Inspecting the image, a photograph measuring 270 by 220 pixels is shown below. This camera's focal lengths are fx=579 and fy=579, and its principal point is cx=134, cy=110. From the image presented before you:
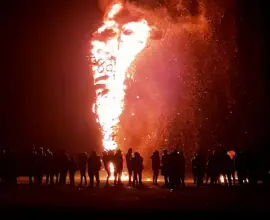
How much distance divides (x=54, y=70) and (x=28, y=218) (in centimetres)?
3489

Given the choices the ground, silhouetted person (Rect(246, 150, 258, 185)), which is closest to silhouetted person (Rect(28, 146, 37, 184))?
the ground

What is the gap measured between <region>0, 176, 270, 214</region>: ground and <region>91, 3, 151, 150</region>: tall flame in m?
11.1

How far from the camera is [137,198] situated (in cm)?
2052

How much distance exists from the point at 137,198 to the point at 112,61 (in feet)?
59.3

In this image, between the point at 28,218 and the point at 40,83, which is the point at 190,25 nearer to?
the point at 40,83

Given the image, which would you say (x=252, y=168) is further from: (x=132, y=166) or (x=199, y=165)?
(x=132, y=166)

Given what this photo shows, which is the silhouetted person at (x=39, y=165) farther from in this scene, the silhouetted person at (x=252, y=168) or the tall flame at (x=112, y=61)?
the tall flame at (x=112, y=61)

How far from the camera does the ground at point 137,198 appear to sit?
18.0 metres

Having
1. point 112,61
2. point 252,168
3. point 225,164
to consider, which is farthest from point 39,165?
point 112,61

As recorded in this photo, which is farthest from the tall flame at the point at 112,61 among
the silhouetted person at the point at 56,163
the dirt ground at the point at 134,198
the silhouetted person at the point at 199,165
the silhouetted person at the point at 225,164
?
the silhouetted person at the point at 225,164

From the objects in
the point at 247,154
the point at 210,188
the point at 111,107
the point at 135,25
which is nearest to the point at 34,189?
the point at 210,188

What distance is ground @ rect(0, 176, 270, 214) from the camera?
707 inches

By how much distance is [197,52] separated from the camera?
129ft

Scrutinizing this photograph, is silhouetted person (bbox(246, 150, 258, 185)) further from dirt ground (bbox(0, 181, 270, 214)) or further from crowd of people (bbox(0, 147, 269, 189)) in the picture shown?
dirt ground (bbox(0, 181, 270, 214))
